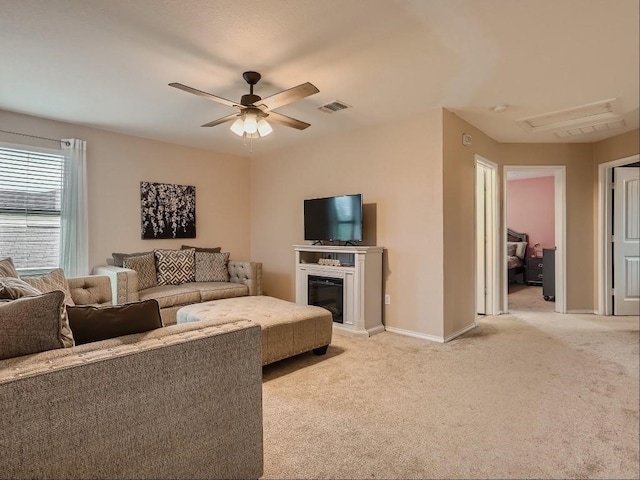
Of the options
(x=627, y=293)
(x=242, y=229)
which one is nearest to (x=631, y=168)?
(x=627, y=293)

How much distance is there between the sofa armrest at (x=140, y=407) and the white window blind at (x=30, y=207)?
3482 mm

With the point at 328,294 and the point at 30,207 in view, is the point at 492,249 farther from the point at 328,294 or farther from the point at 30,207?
Answer: the point at 30,207

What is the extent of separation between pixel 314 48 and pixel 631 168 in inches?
192

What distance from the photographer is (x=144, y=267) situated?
14.2ft

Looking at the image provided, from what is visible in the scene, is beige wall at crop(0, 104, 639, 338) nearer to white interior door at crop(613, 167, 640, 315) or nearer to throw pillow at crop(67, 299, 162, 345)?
white interior door at crop(613, 167, 640, 315)

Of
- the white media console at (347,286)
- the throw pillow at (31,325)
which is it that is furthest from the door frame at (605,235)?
the throw pillow at (31,325)

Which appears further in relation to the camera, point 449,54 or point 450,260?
point 450,260

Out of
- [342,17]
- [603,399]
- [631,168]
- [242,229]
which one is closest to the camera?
[342,17]

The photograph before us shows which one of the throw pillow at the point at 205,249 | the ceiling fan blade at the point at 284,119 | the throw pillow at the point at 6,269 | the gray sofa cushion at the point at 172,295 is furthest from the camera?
the throw pillow at the point at 205,249

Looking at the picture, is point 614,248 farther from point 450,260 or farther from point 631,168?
point 450,260

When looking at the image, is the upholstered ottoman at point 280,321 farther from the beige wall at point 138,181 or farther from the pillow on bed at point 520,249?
the pillow on bed at point 520,249

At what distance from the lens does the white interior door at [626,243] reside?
4.93 metres

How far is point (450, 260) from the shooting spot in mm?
3814

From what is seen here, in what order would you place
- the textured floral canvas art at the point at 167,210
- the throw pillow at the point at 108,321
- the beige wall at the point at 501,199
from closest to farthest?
1. the throw pillow at the point at 108,321
2. the beige wall at the point at 501,199
3. the textured floral canvas art at the point at 167,210
